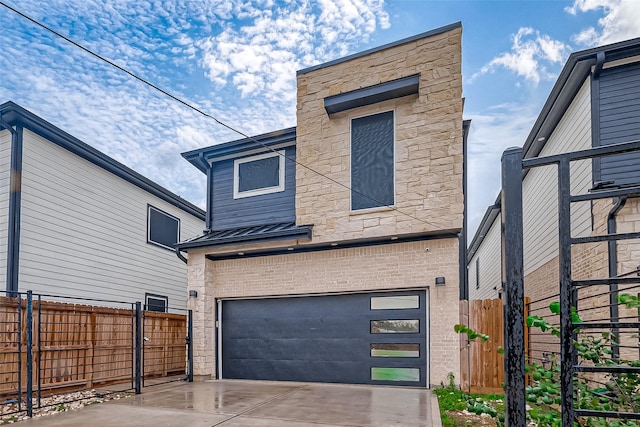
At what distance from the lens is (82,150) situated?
10211 millimetres

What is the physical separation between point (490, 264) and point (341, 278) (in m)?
9.89

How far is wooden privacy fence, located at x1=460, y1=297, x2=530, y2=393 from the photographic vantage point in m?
7.42

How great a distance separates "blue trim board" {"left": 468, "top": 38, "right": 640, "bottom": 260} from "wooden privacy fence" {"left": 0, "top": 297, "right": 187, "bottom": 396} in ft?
26.3

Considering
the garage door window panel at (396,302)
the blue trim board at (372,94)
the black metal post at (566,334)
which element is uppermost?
the blue trim board at (372,94)

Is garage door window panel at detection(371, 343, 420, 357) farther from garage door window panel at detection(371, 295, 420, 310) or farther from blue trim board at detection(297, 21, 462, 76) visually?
blue trim board at detection(297, 21, 462, 76)

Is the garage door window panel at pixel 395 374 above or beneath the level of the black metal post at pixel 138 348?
beneath

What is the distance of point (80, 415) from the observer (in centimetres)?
595

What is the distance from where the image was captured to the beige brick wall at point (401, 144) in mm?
7914

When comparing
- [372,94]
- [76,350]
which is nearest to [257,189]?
[372,94]

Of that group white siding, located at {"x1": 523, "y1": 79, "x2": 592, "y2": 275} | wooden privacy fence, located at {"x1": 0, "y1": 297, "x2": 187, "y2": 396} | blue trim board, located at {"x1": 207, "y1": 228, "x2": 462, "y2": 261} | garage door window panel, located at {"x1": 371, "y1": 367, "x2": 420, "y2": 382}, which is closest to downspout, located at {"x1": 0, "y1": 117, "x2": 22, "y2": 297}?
wooden privacy fence, located at {"x1": 0, "y1": 297, "x2": 187, "y2": 396}

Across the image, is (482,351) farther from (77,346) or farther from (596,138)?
(77,346)

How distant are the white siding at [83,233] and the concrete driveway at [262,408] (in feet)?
12.0

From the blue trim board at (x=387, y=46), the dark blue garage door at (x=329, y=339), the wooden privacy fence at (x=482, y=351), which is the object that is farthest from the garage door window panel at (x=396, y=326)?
the blue trim board at (x=387, y=46)

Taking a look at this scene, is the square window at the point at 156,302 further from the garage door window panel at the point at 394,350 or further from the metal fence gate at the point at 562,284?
the metal fence gate at the point at 562,284
